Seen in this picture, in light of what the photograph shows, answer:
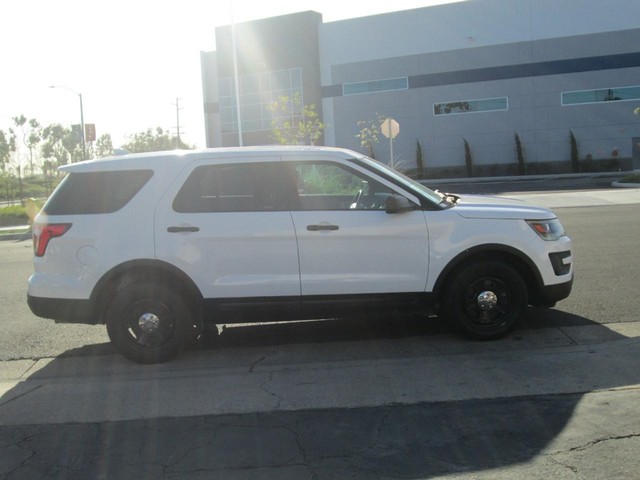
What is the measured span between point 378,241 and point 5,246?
48.1 feet

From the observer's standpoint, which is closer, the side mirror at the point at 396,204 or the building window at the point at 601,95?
the side mirror at the point at 396,204

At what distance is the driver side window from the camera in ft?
19.1

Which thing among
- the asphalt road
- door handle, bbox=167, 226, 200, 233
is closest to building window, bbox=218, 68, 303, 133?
the asphalt road

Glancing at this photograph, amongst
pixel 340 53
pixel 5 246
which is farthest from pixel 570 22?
pixel 5 246

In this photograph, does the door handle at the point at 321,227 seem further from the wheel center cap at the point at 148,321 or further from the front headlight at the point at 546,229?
the front headlight at the point at 546,229

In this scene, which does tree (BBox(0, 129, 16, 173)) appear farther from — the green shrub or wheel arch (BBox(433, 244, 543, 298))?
wheel arch (BBox(433, 244, 543, 298))

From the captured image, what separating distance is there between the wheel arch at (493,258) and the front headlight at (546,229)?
0.27 meters

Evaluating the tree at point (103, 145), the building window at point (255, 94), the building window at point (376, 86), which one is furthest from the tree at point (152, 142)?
the building window at point (376, 86)

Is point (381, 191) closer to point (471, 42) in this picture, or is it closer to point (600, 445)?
point (600, 445)

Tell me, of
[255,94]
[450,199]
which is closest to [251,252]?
[450,199]

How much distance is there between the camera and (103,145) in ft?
239

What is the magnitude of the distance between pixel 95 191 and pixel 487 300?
3677mm

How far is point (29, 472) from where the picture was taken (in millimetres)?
3756

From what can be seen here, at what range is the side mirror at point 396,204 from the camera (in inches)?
219
